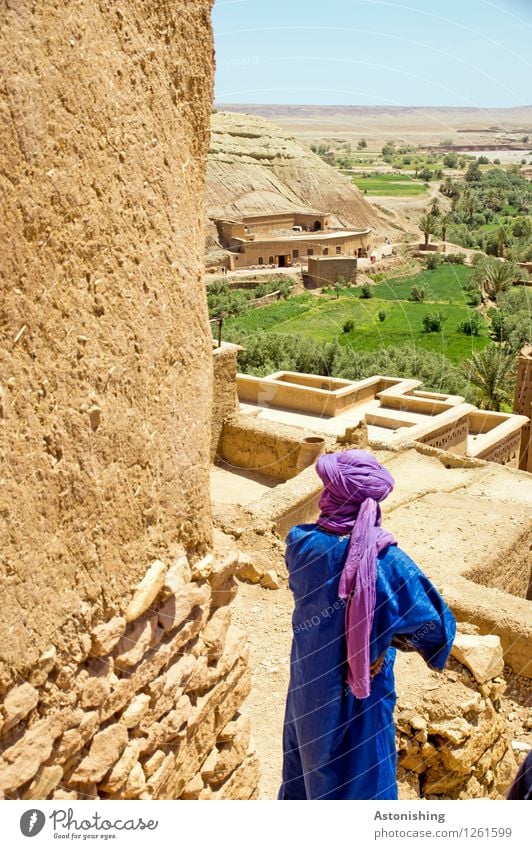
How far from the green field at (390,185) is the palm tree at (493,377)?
46.3 meters

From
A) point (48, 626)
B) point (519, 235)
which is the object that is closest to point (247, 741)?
point (48, 626)

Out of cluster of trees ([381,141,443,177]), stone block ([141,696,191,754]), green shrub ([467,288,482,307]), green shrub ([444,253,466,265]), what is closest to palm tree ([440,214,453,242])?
green shrub ([444,253,466,265])

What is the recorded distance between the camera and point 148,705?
8.01 ft

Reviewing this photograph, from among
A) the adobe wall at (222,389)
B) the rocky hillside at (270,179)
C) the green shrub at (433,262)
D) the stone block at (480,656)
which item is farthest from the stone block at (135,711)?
the rocky hillside at (270,179)

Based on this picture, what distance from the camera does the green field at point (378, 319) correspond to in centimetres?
2595

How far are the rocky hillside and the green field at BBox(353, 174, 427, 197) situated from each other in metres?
6.99

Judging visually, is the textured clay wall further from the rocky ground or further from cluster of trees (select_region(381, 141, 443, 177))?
cluster of trees (select_region(381, 141, 443, 177))

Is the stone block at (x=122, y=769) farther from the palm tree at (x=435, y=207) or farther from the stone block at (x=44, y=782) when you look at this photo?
the palm tree at (x=435, y=207)

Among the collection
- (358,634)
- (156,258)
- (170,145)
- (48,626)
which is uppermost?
(170,145)

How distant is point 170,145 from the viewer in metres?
2.54

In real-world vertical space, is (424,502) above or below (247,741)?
below

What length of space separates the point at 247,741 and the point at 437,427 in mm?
9395

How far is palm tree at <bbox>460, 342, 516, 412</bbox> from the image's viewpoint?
1845 centimetres

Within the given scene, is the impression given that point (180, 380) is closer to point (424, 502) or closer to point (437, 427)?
point (424, 502)
